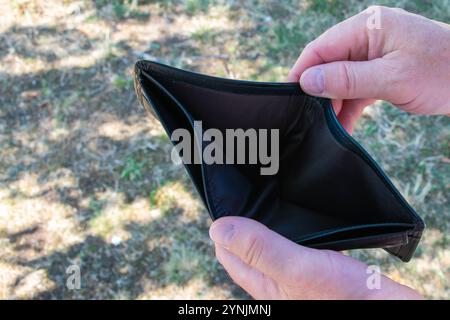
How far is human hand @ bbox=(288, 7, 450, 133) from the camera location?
5.46 ft

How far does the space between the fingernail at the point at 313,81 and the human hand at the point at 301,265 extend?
58 centimetres

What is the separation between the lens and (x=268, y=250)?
130 cm

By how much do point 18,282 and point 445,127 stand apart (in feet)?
9.19

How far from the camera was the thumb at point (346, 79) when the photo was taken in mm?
1623

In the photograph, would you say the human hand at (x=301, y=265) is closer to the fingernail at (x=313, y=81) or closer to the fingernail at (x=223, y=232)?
the fingernail at (x=223, y=232)

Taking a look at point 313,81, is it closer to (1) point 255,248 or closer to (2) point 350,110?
(2) point 350,110

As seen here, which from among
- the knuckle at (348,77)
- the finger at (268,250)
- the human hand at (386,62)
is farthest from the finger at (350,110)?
the finger at (268,250)

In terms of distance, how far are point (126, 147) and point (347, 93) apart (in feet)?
5.07

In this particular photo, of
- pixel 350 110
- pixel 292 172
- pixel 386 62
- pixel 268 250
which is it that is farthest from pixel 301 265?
pixel 350 110

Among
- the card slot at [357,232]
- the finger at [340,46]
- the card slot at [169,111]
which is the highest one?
the finger at [340,46]

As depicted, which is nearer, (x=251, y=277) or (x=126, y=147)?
(x=251, y=277)

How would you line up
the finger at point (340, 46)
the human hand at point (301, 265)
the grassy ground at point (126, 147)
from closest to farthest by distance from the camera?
the human hand at point (301, 265) → the finger at point (340, 46) → the grassy ground at point (126, 147)
